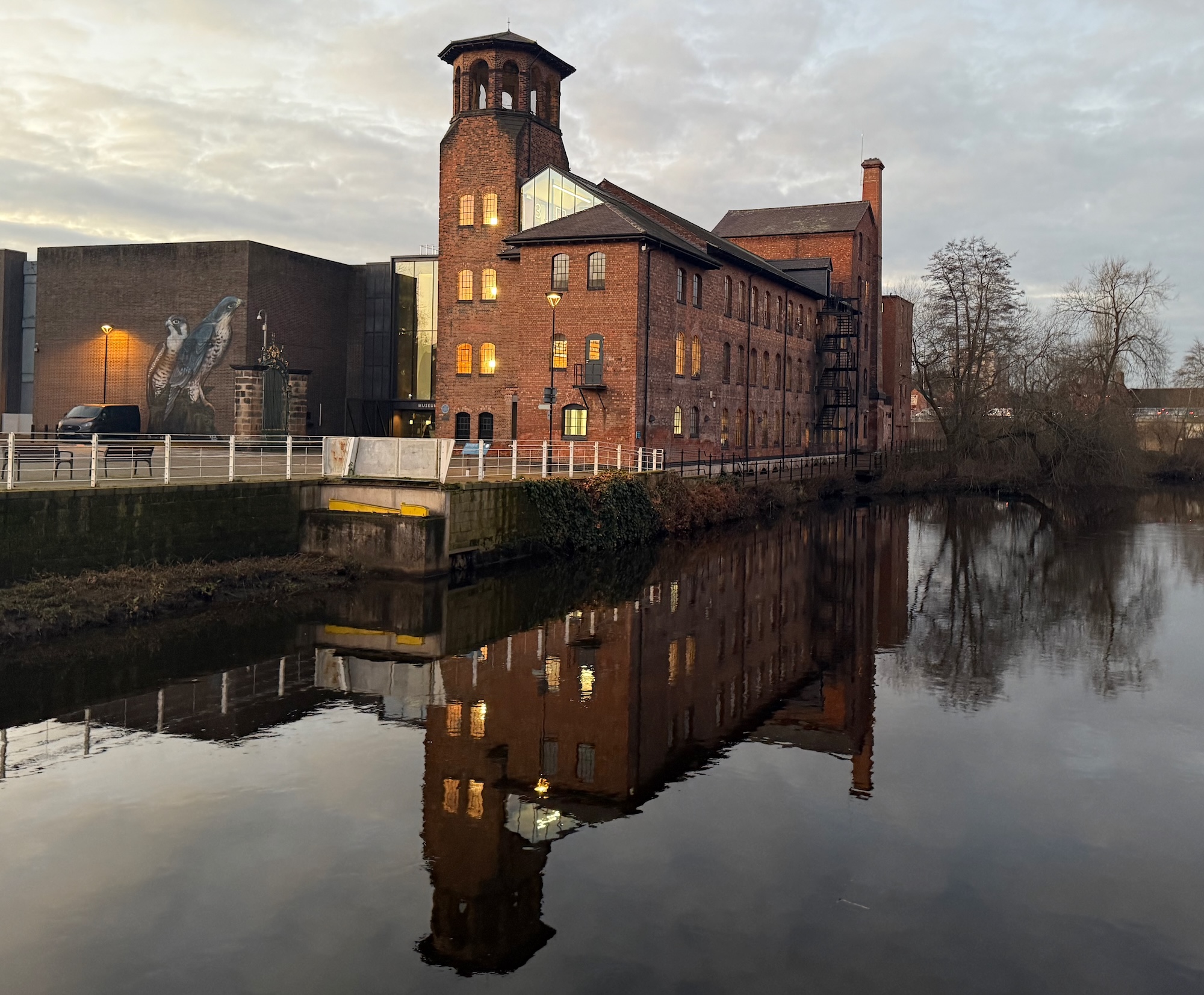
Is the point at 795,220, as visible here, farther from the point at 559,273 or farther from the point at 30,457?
the point at 30,457

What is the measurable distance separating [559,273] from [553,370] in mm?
4383

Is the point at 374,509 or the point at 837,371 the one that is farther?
the point at 837,371

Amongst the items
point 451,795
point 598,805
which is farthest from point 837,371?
point 451,795

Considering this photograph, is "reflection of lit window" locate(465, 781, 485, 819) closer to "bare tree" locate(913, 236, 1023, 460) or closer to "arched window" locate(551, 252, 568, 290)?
"arched window" locate(551, 252, 568, 290)

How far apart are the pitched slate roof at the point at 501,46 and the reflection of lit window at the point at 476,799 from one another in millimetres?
32845

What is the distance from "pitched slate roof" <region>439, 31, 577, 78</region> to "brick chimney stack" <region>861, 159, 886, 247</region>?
30.8 meters

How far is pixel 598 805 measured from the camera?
388 inches

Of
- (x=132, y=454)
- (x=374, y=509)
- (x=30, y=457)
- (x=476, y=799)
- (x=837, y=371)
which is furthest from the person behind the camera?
(x=837, y=371)

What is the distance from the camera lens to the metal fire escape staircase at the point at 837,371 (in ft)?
190

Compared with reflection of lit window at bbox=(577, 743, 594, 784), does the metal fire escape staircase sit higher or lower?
higher

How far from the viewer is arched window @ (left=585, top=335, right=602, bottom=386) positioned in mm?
35094

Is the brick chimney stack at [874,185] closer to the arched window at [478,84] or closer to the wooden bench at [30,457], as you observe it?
the arched window at [478,84]

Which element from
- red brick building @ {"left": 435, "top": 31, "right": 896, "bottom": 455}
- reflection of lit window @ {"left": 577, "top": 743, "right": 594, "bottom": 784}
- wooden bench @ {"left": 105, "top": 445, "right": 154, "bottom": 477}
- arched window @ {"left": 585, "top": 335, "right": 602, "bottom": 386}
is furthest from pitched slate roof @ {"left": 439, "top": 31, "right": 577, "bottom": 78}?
reflection of lit window @ {"left": 577, "top": 743, "right": 594, "bottom": 784}

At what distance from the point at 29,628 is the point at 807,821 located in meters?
10.9
